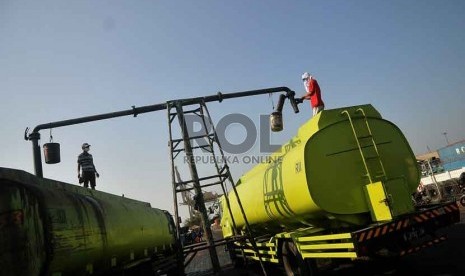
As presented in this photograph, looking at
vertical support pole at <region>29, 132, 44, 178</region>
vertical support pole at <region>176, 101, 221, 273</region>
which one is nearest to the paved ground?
vertical support pole at <region>176, 101, 221, 273</region>

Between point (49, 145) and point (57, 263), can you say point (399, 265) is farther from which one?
point (49, 145)

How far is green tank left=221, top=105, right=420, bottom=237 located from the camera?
6.92 m

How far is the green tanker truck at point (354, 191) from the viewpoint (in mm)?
6477

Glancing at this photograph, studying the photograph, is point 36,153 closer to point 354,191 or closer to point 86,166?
point 86,166

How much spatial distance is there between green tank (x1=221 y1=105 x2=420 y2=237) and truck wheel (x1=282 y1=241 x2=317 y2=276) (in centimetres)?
81

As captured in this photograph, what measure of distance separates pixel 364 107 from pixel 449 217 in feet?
8.71

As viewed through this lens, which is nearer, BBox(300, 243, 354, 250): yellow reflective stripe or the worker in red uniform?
BBox(300, 243, 354, 250): yellow reflective stripe

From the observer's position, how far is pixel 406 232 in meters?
6.50

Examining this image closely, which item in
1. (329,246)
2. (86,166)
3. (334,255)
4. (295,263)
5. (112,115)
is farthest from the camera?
(112,115)

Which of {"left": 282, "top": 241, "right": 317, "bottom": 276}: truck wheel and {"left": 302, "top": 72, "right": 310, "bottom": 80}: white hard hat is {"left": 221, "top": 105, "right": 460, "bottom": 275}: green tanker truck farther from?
{"left": 302, "top": 72, "right": 310, "bottom": 80}: white hard hat

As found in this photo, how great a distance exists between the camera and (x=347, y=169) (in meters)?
7.10

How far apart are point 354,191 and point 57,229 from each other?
5086 mm

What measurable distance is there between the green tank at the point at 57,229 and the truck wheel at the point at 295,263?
3.65 metres

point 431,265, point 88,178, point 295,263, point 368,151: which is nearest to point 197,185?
point 295,263
